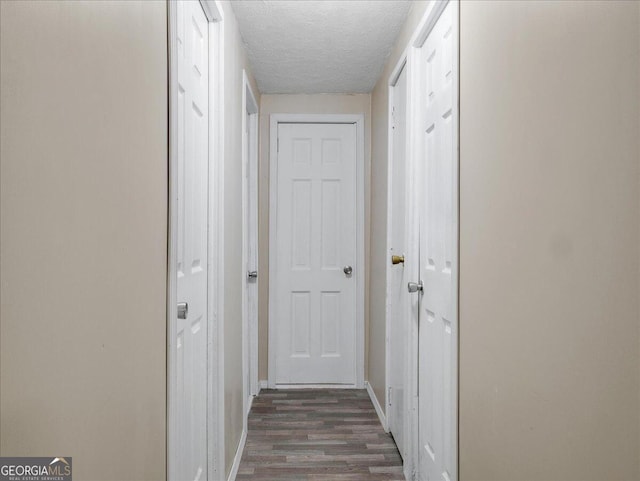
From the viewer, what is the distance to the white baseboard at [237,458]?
7.95 feet

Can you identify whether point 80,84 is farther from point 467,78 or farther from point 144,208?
point 467,78

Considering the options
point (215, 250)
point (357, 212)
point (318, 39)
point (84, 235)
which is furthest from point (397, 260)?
point (84, 235)

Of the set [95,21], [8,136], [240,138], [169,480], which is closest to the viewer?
[8,136]

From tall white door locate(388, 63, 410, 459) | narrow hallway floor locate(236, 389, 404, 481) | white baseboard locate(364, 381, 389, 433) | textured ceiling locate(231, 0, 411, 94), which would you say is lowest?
narrow hallway floor locate(236, 389, 404, 481)

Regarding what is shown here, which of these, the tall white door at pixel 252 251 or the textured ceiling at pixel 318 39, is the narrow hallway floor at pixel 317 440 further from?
the textured ceiling at pixel 318 39

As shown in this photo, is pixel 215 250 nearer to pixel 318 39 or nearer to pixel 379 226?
pixel 318 39

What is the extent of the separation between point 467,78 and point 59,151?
4.24 feet

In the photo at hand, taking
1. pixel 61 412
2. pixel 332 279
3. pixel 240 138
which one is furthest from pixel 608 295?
pixel 332 279

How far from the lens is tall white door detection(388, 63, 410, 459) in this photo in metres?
2.63

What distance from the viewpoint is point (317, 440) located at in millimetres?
2949

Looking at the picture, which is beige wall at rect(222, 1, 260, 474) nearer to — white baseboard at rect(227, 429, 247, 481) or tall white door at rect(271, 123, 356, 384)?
white baseboard at rect(227, 429, 247, 481)

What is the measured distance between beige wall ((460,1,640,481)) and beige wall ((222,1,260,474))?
1.16 m

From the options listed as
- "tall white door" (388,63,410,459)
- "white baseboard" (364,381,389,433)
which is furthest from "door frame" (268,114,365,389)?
"tall white door" (388,63,410,459)

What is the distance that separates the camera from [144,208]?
3.84 feet
